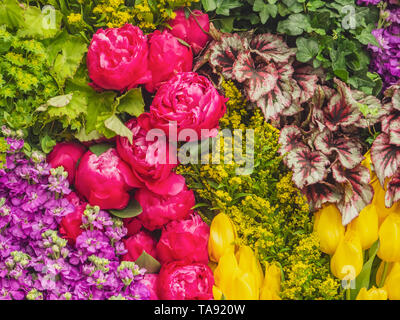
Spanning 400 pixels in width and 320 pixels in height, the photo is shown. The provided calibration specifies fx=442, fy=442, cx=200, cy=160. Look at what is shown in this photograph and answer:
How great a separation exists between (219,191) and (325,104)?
1.17ft

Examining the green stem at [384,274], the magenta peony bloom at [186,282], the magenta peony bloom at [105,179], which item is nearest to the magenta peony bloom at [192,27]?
the magenta peony bloom at [105,179]

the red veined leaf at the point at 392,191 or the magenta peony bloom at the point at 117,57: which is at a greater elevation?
the magenta peony bloom at the point at 117,57

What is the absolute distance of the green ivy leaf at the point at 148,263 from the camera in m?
1.05

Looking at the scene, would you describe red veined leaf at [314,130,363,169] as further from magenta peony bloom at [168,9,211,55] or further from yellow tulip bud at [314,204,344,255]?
magenta peony bloom at [168,9,211,55]

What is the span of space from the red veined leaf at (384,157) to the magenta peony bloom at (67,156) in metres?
0.69

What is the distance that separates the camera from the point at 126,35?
3.27 ft

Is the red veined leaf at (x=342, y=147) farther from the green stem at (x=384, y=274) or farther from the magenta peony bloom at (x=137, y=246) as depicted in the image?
the magenta peony bloom at (x=137, y=246)

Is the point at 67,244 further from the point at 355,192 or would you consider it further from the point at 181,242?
the point at 355,192

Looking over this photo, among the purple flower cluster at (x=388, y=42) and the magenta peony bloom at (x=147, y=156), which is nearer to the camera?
the magenta peony bloom at (x=147, y=156)

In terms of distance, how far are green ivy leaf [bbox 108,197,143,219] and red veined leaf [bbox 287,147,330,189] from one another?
0.37 m

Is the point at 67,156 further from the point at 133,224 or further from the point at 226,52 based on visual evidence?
the point at 226,52

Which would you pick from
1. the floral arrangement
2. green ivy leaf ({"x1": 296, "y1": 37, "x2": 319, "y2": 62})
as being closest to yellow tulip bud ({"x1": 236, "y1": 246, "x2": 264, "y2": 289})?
the floral arrangement

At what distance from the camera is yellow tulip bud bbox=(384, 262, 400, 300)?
1002 millimetres

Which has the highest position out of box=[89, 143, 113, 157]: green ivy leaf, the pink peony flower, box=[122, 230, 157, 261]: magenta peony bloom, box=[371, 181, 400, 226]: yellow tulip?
box=[89, 143, 113, 157]: green ivy leaf
